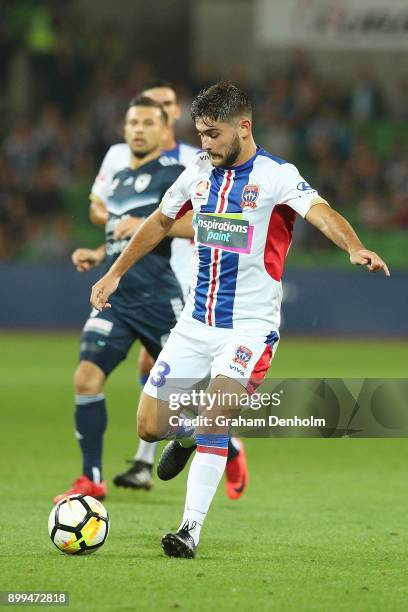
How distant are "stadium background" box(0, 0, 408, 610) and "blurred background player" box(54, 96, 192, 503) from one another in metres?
0.54

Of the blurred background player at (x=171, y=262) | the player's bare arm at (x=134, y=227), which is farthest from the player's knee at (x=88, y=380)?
the player's bare arm at (x=134, y=227)

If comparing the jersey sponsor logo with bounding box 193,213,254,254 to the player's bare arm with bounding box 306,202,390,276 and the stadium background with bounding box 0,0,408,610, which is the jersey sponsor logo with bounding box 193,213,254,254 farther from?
the stadium background with bounding box 0,0,408,610

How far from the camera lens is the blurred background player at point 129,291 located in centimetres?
748

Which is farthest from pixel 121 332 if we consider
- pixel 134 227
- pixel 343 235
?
pixel 343 235

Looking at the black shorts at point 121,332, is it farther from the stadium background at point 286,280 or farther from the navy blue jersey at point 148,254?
the stadium background at point 286,280

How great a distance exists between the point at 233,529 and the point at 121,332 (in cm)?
159

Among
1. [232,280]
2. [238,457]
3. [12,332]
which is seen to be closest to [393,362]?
[12,332]

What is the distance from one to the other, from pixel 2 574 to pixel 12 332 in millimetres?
14137

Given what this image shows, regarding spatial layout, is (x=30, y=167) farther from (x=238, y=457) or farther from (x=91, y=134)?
(x=238, y=457)

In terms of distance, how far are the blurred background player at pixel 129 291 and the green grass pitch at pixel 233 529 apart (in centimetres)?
54

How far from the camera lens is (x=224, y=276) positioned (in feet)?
19.5

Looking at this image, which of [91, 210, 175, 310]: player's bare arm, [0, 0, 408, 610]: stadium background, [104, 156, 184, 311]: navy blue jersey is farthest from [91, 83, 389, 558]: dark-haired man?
[104, 156, 184, 311]: navy blue jersey

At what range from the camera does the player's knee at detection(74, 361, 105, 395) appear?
7.45 metres
